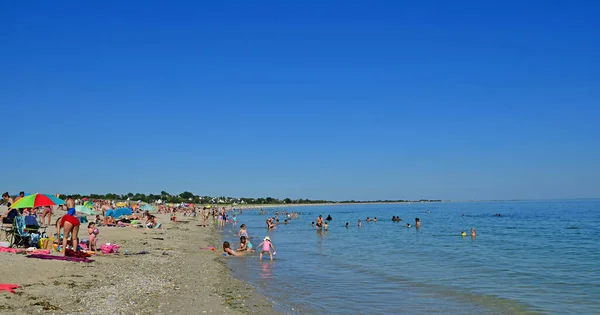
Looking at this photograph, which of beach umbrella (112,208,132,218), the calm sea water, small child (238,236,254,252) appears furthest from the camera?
beach umbrella (112,208,132,218)

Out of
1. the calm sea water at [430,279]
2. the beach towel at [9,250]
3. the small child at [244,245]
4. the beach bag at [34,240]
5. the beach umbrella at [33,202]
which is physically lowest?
the calm sea water at [430,279]

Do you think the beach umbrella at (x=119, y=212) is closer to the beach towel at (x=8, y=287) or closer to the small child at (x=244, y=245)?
the small child at (x=244, y=245)

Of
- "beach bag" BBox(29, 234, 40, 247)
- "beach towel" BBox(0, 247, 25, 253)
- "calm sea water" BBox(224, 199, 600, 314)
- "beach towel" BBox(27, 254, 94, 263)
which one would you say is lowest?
"calm sea water" BBox(224, 199, 600, 314)

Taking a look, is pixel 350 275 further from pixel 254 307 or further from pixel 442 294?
pixel 254 307

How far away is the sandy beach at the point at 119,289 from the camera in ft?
27.6

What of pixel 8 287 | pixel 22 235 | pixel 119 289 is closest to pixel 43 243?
pixel 22 235

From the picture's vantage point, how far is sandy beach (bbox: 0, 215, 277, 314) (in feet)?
27.6

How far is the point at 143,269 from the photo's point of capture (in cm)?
1392

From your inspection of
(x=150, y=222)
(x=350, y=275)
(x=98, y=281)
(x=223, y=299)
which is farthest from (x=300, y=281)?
(x=150, y=222)

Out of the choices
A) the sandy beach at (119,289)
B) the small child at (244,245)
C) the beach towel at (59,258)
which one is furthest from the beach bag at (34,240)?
the small child at (244,245)

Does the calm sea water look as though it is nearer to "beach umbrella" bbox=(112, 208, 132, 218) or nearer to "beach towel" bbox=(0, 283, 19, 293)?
"beach towel" bbox=(0, 283, 19, 293)

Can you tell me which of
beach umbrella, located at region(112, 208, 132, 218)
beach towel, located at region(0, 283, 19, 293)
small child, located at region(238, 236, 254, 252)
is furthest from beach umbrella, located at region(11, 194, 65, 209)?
beach umbrella, located at region(112, 208, 132, 218)

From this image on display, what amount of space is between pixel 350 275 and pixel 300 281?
7.74ft

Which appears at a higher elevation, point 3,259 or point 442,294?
point 3,259
